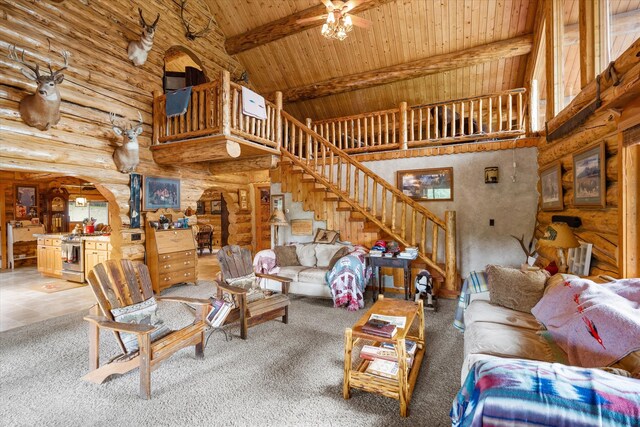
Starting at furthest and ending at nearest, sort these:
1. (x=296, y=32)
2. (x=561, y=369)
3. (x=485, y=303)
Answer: (x=296, y=32) < (x=485, y=303) < (x=561, y=369)

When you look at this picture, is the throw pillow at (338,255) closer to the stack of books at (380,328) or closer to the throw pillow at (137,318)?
the stack of books at (380,328)

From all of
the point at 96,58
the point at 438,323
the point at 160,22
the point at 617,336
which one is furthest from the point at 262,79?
the point at 617,336

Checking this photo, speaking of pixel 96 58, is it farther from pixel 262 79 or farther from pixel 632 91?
pixel 632 91

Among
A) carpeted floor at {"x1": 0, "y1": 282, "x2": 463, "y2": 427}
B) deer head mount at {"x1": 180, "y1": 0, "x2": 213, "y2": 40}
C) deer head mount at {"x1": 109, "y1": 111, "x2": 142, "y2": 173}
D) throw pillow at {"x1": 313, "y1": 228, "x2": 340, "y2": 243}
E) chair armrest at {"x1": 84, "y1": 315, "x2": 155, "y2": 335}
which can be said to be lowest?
carpeted floor at {"x1": 0, "y1": 282, "x2": 463, "y2": 427}

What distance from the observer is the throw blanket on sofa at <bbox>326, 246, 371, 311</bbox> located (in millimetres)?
4324

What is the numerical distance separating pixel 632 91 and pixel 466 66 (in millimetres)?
5163

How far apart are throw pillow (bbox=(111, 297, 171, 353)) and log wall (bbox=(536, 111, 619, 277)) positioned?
3.85m

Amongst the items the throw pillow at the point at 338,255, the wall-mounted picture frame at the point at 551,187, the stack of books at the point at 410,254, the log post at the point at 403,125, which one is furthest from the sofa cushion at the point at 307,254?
the wall-mounted picture frame at the point at 551,187

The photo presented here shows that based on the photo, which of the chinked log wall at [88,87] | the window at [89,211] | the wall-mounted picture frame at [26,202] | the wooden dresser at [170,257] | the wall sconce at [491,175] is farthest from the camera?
the window at [89,211]

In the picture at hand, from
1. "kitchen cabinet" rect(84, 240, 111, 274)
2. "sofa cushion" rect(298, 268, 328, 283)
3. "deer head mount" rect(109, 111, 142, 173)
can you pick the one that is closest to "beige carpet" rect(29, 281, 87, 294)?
"kitchen cabinet" rect(84, 240, 111, 274)

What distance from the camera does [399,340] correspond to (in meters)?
2.15

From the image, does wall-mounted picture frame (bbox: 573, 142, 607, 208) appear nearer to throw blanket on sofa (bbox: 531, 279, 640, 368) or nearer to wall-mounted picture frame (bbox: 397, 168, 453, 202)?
throw blanket on sofa (bbox: 531, 279, 640, 368)

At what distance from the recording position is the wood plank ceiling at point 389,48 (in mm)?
5977

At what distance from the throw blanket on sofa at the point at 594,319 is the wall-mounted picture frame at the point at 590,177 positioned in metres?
0.97
